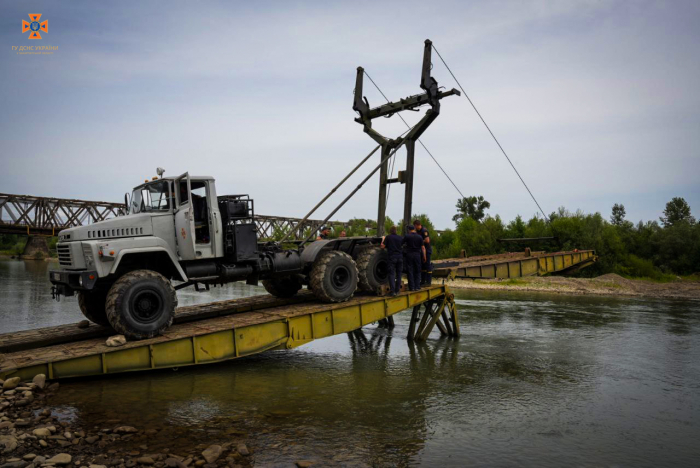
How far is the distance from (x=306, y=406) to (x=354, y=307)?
137 inches

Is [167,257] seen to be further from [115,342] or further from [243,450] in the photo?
[243,450]

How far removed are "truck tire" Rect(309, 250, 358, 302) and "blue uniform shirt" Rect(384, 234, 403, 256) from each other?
41.4 inches

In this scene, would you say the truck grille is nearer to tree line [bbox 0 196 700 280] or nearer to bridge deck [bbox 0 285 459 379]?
bridge deck [bbox 0 285 459 379]

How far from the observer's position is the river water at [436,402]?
249 inches

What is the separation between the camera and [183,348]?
27.9 feet

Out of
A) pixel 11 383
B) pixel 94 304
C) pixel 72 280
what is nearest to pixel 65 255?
pixel 72 280

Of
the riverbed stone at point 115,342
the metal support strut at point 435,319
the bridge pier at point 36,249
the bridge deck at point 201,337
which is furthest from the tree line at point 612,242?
the bridge pier at point 36,249

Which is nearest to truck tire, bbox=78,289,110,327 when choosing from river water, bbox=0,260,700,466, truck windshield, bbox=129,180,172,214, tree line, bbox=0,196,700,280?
river water, bbox=0,260,700,466

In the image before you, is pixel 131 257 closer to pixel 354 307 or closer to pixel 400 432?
pixel 354 307

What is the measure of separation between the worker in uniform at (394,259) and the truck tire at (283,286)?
99.5 inches

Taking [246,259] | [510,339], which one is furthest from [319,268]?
[510,339]

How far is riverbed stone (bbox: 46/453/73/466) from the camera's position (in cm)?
534

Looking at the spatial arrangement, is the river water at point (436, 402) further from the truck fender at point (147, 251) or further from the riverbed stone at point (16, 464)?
the truck fender at point (147, 251)

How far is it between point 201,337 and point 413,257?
6.04 metres
